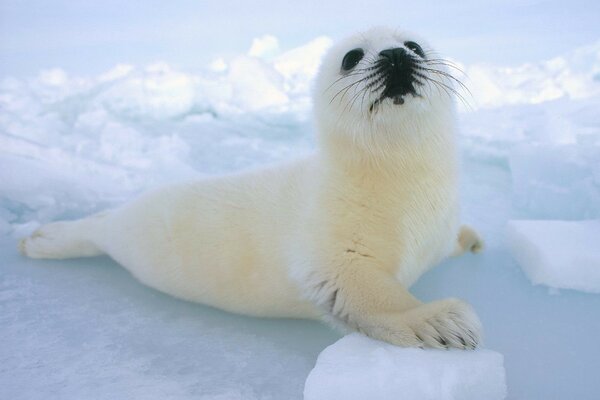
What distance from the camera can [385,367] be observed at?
1.53m

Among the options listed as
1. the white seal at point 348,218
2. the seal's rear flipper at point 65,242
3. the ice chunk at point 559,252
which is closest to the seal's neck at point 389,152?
the white seal at point 348,218

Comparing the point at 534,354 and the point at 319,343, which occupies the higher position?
the point at 534,354

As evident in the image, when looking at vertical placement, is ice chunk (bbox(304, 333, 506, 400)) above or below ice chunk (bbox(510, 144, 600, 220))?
below

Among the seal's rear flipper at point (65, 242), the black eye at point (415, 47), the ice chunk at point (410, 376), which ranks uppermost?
the black eye at point (415, 47)

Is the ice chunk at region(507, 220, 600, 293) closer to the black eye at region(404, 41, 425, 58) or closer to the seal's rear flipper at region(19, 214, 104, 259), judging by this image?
the black eye at region(404, 41, 425, 58)

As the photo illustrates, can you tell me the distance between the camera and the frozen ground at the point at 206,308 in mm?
1793

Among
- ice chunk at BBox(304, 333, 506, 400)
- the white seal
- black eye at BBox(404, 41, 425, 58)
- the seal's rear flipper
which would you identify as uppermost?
black eye at BBox(404, 41, 425, 58)

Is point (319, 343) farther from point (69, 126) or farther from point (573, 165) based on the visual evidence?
point (69, 126)

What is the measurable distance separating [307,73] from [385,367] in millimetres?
11439

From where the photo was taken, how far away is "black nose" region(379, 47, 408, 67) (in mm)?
1825

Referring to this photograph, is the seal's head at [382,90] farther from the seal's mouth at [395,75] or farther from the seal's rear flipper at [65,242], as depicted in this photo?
the seal's rear flipper at [65,242]

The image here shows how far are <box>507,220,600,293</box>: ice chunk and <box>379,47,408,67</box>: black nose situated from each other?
3.92ft

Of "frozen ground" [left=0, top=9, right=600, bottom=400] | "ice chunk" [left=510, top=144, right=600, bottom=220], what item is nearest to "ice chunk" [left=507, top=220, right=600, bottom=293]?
"frozen ground" [left=0, top=9, right=600, bottom=400]

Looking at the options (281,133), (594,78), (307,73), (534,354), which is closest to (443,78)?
(534,354)
